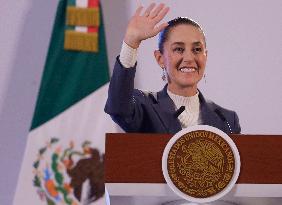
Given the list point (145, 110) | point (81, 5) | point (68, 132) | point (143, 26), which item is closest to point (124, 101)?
point (145, 110)

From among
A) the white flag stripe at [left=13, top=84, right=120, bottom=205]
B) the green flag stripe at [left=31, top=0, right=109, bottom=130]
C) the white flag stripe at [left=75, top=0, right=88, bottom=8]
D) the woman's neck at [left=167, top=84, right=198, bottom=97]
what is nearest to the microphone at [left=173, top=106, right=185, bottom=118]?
the woman's neck at [left=167, top=84, right=198, bottom=97]

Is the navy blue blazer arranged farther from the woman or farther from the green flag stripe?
the green flag stripe

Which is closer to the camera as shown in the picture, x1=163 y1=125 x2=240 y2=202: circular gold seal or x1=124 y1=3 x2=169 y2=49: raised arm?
x1=163 y1=125 x2=240 y2=202: circular gold seal

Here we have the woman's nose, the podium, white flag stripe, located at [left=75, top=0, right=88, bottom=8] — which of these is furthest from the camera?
white flag stripe, located at [left=75, top=0, right=88, bottom=8]

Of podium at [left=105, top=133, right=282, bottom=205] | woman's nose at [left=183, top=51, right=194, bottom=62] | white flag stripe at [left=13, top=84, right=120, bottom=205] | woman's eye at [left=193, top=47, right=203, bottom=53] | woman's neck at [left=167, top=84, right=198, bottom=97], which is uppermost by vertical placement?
woman's eye at [left=193, top=47, right=203, bottom=53]

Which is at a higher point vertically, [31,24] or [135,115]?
[31,24]

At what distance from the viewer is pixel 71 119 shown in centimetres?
333

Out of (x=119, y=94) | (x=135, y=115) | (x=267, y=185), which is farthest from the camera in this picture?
(x=135, y=115)

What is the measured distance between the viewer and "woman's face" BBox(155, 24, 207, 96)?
2146 millimetres

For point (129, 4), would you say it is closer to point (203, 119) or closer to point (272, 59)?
point (272, 59)

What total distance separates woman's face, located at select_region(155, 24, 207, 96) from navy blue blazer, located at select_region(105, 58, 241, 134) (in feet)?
0.21

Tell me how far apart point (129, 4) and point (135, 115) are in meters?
1.67

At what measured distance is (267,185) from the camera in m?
1.59

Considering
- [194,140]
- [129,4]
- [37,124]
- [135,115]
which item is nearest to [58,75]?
[37,124]
